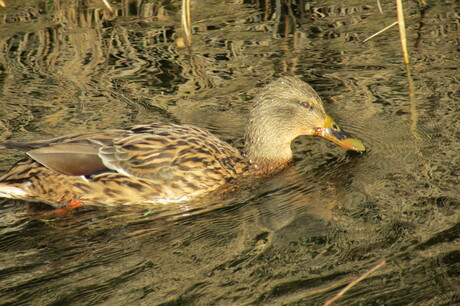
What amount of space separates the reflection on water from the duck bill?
162 millimetres

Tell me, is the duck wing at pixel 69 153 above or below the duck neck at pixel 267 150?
above

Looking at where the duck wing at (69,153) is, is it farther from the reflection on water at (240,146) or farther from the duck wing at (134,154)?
the reflection on water at (240,146)

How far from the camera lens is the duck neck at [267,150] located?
277 inches

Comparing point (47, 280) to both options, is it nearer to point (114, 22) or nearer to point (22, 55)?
point (22, 55)

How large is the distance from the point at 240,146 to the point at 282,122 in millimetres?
640

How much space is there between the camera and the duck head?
7.04m

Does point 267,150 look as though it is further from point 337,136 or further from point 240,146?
point 337,136

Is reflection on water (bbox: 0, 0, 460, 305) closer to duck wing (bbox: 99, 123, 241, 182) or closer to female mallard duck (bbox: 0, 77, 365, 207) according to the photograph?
female mallard duck (bbox: 0, 77, 365, 207)

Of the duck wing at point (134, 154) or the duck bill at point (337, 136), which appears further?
the duck bill at point (337, 136)

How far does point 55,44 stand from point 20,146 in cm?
421

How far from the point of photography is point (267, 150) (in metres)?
7.06

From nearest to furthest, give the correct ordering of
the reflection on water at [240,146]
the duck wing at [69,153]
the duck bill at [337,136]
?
the reflection on water at [240,146] < the duck wing at [69,153] < the duck bill at [337,136]

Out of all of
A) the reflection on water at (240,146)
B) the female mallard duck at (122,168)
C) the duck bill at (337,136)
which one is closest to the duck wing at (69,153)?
the female mallard duck at (122,168)

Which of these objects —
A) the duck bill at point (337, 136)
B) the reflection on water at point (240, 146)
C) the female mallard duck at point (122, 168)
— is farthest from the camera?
the duck bill at point (337, 136)
